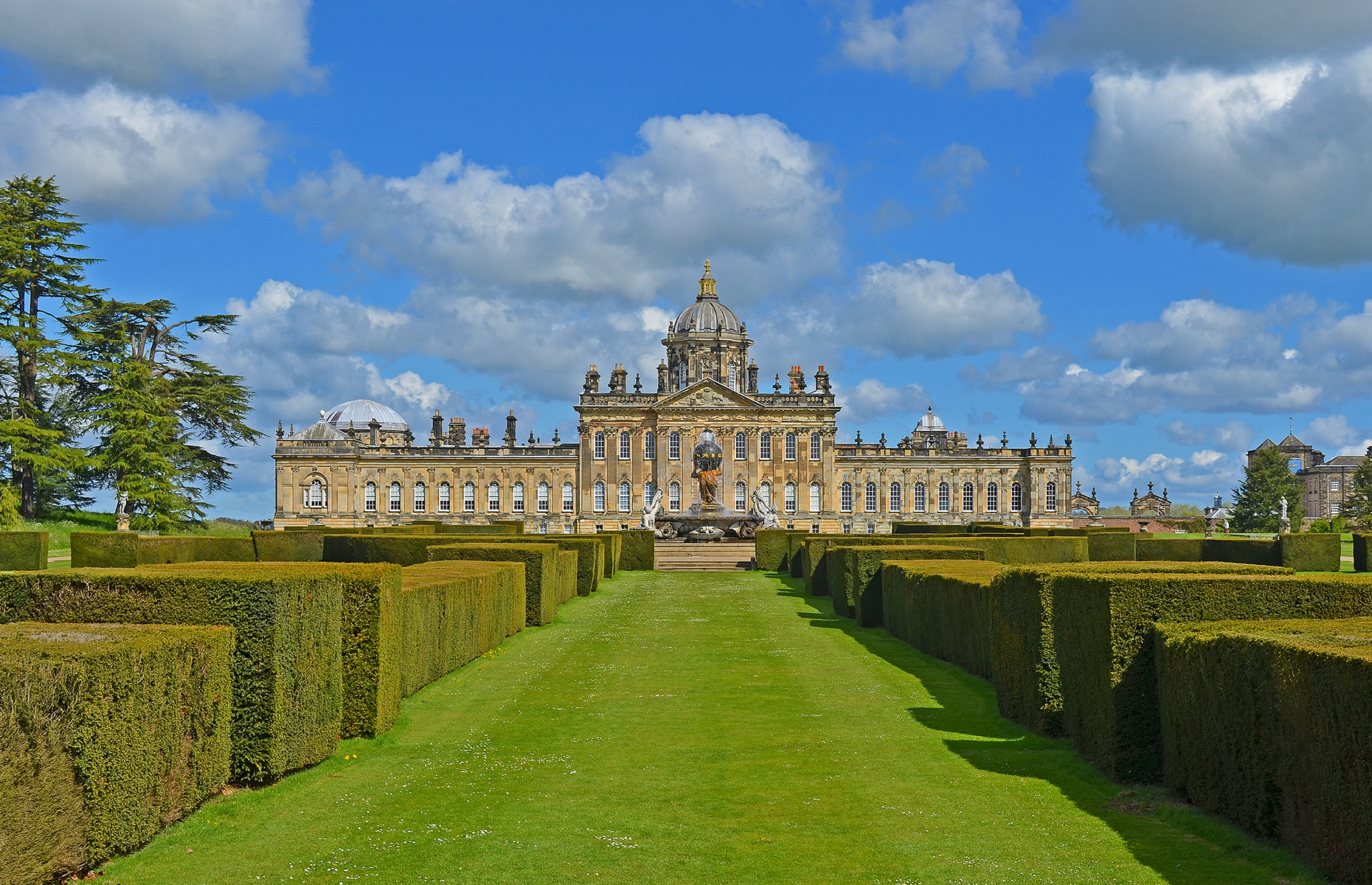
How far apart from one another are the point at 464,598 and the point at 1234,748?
33.1 ft

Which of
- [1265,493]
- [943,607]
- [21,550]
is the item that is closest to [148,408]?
[21,550]

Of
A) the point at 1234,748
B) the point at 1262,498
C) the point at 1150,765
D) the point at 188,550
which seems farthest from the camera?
the point at 1262,498

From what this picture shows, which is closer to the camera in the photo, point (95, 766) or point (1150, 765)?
point (95, 766)

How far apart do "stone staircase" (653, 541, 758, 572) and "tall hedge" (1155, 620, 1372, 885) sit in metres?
30.5

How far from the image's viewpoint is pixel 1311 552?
33.8 m

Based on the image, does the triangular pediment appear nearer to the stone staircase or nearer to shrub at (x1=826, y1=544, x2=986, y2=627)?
the stone staircase

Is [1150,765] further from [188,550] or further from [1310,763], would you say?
[188,550]

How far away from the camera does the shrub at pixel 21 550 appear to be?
30641 millimetres

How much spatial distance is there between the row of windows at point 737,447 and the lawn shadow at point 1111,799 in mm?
63100

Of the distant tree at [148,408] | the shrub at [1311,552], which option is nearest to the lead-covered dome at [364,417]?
the distant tree at [148,408]

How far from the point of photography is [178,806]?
8.36m

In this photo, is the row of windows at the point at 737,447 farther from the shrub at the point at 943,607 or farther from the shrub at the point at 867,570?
the shrub at the point at 943,607

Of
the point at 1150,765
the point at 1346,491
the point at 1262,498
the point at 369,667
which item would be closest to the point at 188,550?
the point at 369,667

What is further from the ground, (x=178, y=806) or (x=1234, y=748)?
(x=1234, y=748)
